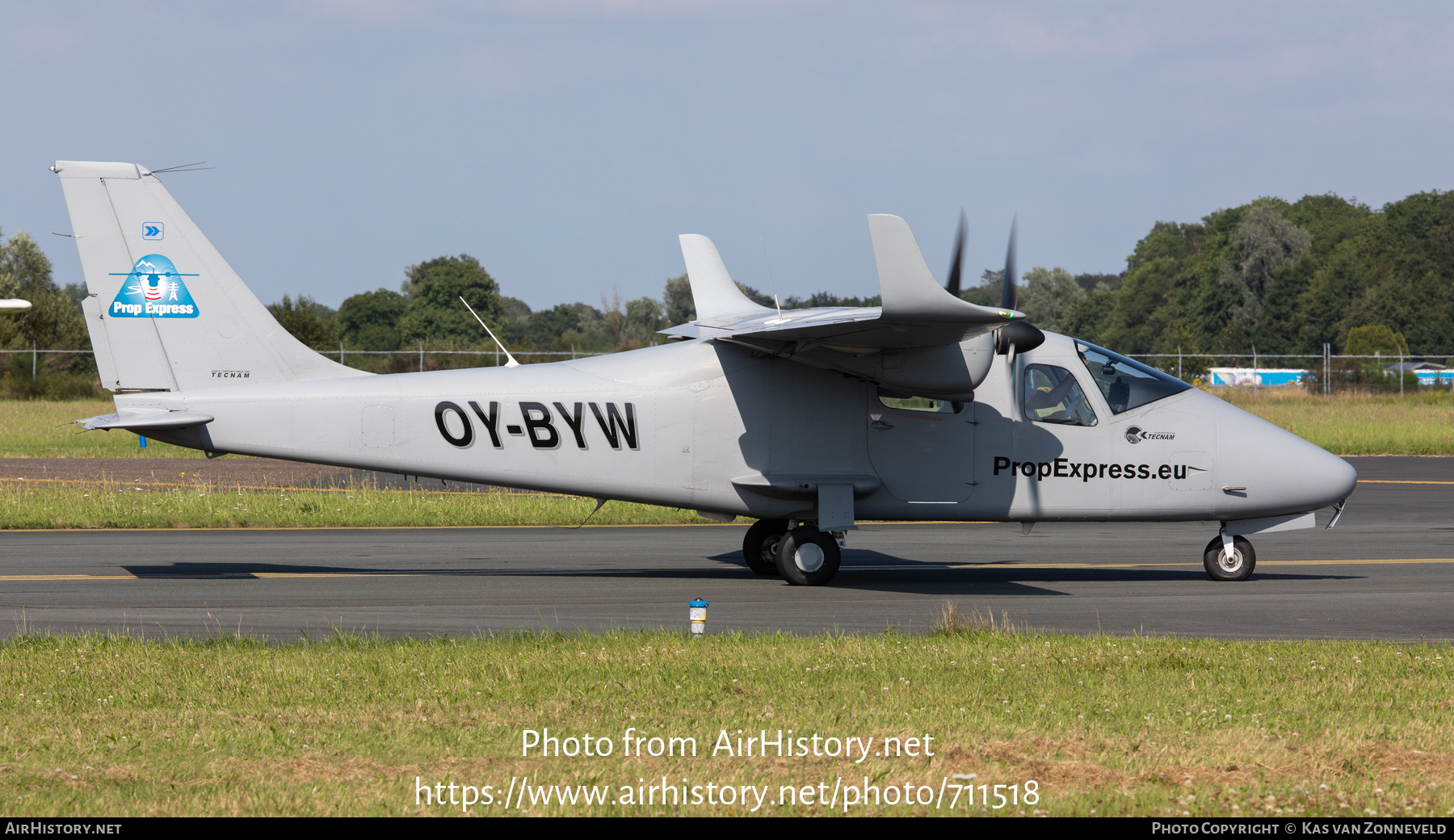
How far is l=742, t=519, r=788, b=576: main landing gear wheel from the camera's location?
14781 millimetres

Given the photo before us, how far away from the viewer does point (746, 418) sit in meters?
13.8

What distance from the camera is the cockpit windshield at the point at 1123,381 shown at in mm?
14172

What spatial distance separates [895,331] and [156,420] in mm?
7184

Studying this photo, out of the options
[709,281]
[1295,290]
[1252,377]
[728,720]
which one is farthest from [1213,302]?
[728,720]

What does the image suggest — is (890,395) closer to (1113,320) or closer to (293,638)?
(293,638)

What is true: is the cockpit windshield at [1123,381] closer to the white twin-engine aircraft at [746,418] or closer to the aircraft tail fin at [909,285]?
the white twin-engine aircraft at [746,418]

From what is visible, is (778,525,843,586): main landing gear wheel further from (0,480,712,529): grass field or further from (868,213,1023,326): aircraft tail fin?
(0,480,712,529): grass field

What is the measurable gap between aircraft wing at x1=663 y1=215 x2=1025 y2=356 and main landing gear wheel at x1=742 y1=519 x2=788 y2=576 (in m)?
2.37

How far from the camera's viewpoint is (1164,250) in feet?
416

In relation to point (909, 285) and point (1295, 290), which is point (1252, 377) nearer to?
point (1295, 290)

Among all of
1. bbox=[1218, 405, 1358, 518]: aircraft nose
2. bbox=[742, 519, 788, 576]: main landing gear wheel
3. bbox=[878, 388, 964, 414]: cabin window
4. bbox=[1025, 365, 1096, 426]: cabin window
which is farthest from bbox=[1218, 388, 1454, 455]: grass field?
bbox=[742, 519, 788, 576]: main landing gear wheel

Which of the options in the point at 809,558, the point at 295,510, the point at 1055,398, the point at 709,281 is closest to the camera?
the point at 809,558

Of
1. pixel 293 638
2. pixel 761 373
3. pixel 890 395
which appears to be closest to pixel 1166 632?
pixel 890 395

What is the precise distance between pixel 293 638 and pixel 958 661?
5.23 metres
